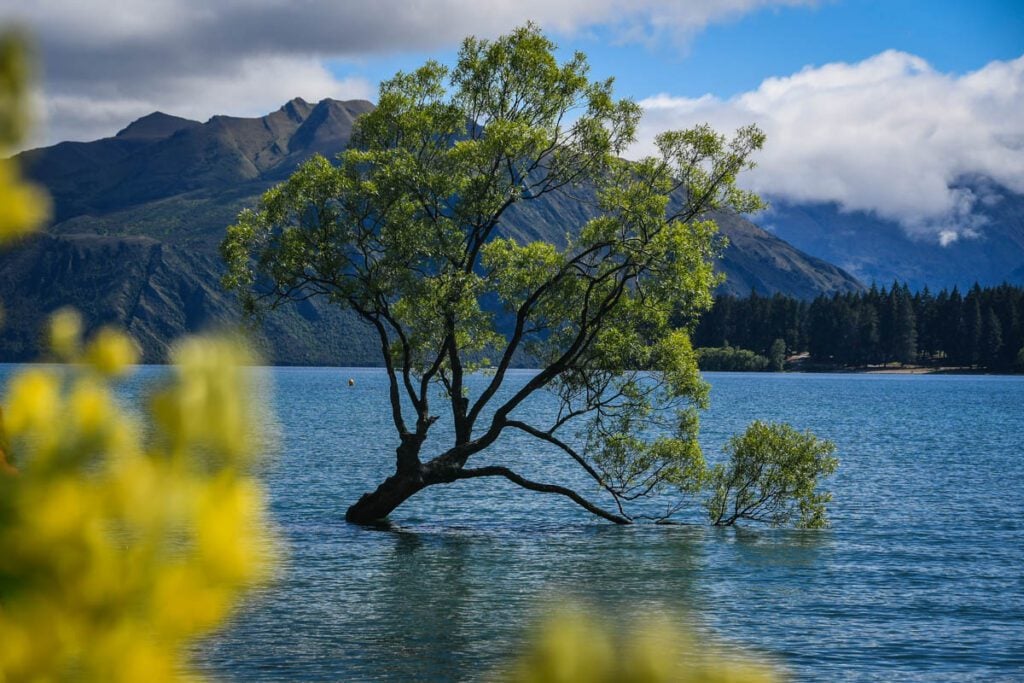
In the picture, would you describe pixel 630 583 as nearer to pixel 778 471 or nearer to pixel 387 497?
pixel 778 471

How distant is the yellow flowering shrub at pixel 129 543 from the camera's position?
121cm

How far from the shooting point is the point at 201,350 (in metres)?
1.15

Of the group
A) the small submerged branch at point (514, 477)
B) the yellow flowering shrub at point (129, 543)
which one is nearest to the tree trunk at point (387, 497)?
the small submerged branch at point (514, 477)

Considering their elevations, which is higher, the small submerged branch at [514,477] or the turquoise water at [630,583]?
the small submerged branch at [514,477]

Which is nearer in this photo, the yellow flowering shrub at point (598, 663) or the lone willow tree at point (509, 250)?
the yellow flowering shrub at point (598, 663)

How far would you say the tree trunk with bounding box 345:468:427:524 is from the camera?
3325 centimetres

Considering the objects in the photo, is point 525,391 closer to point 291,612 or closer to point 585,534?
point 585,534

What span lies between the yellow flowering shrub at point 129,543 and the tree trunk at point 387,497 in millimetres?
31702

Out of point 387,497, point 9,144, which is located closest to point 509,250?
point 387,497

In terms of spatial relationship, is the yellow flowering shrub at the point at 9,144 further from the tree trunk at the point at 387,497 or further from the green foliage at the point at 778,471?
the tree trunk at the point at 387,497

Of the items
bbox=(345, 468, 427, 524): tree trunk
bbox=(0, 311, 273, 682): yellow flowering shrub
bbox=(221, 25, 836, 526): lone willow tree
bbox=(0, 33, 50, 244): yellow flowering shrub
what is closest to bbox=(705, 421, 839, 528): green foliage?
bbox=(221, 25, 836, 526): lone willow tree

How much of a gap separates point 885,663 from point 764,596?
6113mm

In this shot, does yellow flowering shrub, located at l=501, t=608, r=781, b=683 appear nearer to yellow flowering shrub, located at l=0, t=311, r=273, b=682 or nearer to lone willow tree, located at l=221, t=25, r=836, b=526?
yellow flowering shrub, located at l=0, t=311, r=273, b=682

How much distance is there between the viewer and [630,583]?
90.9ft
